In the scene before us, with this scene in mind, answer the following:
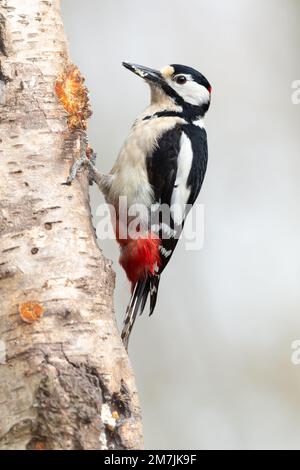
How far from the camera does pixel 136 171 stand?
4.57m

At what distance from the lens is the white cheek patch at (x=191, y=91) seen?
193 inches

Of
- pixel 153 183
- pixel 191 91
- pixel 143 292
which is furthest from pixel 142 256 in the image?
pixel 191 91

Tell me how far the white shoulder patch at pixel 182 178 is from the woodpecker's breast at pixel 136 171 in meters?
0.15

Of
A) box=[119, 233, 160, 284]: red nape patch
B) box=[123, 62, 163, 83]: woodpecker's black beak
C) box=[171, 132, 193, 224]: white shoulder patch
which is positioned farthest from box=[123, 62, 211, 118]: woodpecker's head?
box=[119, 233, 160, 284]: red nape patch

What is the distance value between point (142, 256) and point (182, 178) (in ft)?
1.72

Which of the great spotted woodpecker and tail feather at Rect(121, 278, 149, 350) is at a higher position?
the great spotted woodpecker

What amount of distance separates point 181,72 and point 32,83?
1481 millimetres

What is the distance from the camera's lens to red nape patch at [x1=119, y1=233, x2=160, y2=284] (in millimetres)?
4633

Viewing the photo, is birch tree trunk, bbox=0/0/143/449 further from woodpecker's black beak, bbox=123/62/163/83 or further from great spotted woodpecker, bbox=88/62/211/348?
woodpecker's black beak, bbox=123/62/163/83

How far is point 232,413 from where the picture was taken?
7.09 metres

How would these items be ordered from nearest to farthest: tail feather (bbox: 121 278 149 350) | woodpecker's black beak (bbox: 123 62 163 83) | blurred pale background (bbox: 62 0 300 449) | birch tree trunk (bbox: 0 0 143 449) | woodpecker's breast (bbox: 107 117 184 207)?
birch tree trunk (bbox: 0 0 143 449) → tail feather (bbox: 121 278 149 350) → woodpecker's breast (bbox: 107 117 184 207) → woodpecker's black beak (bbox: 123 62 163 83) → blurred pale background (bbox: 62 0 300 449)

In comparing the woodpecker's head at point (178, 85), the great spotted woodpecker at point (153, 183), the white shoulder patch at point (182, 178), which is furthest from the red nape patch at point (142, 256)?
the woodpecker's head at point (178, 85)

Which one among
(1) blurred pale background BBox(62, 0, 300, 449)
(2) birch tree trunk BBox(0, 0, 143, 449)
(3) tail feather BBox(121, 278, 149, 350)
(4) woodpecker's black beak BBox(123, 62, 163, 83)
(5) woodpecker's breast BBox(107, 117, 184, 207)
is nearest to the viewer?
(2) birch tree trunk BBox(0, 0, 143, 449)
